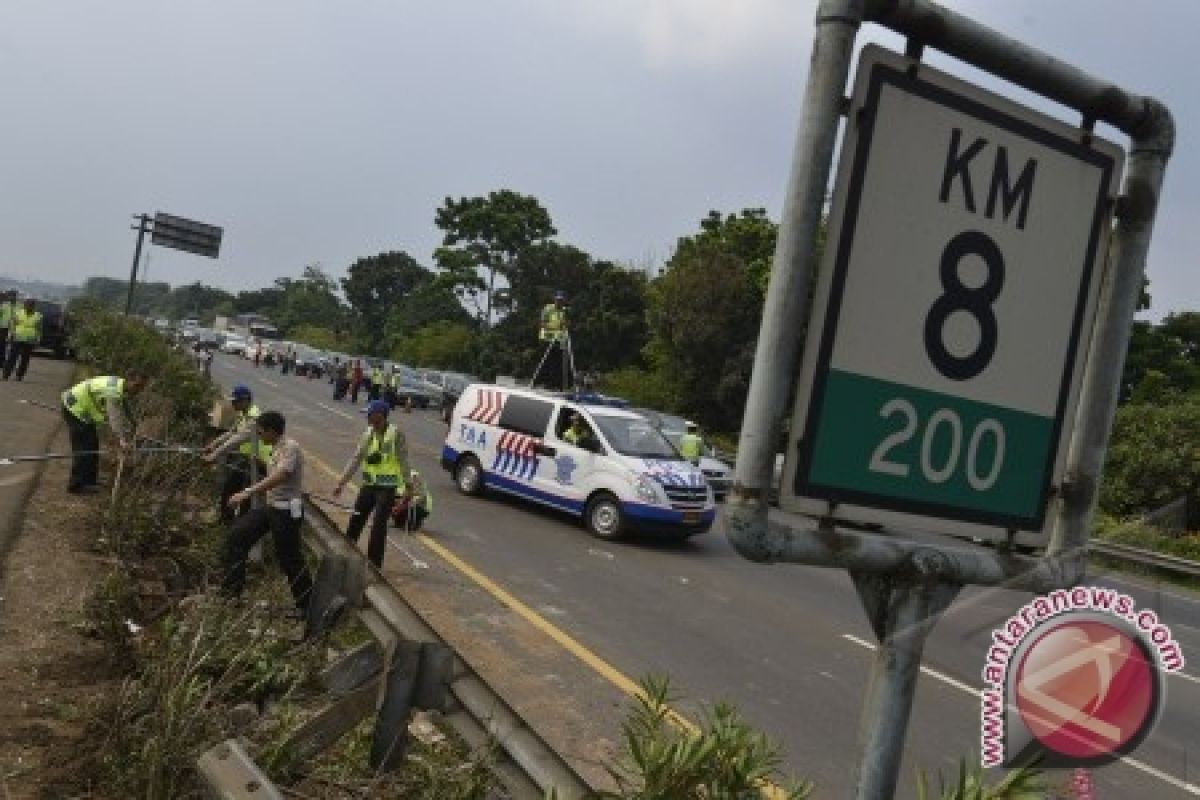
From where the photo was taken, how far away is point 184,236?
37438mm

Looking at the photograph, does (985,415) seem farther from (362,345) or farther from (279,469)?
(362,345)

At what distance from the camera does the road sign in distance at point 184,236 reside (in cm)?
3691

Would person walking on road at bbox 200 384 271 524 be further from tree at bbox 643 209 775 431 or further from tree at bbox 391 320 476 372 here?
tree at bbox 391 320 476 372

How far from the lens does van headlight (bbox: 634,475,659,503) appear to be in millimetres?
13953

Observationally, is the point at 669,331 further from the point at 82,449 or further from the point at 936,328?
the point at 936,328

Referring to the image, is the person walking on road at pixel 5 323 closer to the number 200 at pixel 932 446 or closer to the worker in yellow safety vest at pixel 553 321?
the worker in yellow safety vest at pixel 553 321

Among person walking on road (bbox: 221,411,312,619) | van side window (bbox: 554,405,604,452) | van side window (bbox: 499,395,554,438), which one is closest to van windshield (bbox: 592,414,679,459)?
van side window (bbox: 554,405,604,452)

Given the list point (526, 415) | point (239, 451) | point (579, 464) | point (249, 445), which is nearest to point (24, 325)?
point (526, 415)

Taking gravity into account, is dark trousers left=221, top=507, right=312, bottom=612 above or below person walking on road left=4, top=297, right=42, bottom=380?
below

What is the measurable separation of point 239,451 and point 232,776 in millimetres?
7289

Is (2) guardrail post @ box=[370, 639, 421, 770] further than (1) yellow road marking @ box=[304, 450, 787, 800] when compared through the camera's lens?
No

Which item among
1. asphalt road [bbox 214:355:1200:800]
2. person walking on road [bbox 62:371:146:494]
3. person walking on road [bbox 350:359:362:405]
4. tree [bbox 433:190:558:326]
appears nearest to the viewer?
asphalt road [bbox 214:355:1200:800]

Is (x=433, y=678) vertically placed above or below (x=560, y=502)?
above

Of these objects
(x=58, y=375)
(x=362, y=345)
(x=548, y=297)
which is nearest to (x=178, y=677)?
(x=58, y=375)
